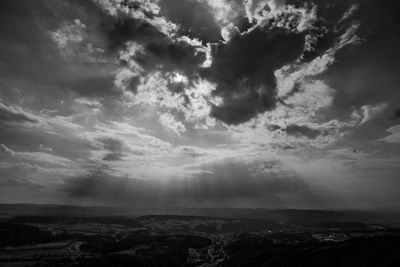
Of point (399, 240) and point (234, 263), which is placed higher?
point (399, 240)

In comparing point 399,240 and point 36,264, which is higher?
point 399,240

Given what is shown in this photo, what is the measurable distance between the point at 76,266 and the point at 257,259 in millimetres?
113358

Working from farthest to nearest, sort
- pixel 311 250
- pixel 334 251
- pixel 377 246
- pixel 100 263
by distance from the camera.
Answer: pixel 100 263, pixel 311 250, pixel 334 251, pixel 377 246

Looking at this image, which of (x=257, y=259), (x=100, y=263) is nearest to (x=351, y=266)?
(x=257, y=259)

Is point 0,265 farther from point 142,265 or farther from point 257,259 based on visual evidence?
point 257,259

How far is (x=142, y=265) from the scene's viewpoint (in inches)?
7657

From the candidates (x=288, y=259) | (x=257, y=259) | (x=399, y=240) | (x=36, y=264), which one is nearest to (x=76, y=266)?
(x=36, y=264)

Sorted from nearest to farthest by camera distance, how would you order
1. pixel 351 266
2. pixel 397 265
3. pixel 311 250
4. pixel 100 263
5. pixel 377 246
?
pixel 397 265 → pixel 351 266 → pixel 377 246 → pixel 311 250 → pixel 100 263

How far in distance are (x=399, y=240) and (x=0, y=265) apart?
239505 mm

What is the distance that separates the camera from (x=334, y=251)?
169 meters

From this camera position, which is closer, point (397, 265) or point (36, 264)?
point (397, 265)

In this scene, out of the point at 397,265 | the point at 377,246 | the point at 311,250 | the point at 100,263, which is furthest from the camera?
the point at 100,263

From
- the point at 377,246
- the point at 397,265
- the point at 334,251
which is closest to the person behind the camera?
the point at 397,265

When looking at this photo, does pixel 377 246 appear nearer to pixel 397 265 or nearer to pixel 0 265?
pixel 397 265
